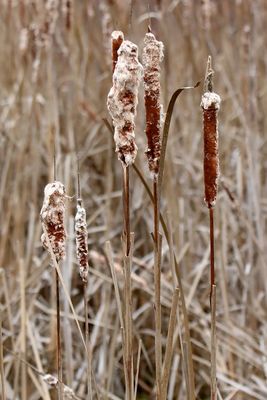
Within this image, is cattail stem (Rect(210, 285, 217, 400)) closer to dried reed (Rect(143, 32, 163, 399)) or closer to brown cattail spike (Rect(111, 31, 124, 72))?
dried reed (Rect(143, 32, 163, 399))

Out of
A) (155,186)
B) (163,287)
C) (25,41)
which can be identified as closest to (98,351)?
(163,287)

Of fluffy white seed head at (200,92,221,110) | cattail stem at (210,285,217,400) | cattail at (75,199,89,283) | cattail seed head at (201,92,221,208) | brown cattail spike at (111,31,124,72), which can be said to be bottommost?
cattail stem at (210,285,217,400)

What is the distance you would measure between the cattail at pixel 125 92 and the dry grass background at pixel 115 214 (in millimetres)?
551

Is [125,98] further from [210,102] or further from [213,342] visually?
[213,342]

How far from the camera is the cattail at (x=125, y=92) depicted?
53 cm

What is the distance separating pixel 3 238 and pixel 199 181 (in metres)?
0.55

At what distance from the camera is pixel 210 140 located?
1.76 feet

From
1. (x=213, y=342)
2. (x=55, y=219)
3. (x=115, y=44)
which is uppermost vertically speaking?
(x=115, y=44)

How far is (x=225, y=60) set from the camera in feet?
7.76

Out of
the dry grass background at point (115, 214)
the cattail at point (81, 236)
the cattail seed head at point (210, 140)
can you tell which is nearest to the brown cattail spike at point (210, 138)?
the cattail seed head at point (210, 140)

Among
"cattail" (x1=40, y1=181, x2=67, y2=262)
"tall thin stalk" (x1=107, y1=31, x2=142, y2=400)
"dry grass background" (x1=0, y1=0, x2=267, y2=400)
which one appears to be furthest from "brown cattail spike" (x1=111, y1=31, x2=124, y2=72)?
"dry grass background" (x1=0, y1=0, x2=267, y2=400)

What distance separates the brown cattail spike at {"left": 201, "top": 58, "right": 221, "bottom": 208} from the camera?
1.74 ft

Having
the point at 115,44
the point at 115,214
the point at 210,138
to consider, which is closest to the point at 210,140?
the point at 210,138

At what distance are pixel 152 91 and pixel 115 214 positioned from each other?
4.30 feet
